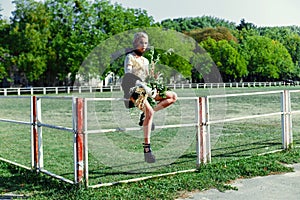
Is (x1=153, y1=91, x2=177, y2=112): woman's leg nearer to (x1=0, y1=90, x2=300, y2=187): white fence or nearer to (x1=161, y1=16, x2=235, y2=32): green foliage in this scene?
(x1=0, y1=90, x2=300, y2=187): white fence

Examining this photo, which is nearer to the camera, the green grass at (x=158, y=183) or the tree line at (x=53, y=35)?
the green grass at (x=158, y=183)

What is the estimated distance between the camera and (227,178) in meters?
5.09

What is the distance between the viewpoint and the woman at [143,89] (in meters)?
4.88

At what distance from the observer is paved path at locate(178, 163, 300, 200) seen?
4.43 meters

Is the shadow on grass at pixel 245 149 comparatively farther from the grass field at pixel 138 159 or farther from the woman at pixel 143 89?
the woman at pixel 143 89

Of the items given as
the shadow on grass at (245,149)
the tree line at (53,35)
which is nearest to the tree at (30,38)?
the tree line at (53,35)

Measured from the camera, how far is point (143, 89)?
488cm

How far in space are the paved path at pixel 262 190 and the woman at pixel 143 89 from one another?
1.11 m

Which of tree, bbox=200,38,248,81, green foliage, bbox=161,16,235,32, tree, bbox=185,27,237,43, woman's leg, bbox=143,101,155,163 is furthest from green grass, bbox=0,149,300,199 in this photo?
green foliage, bbox=161,16,235,32

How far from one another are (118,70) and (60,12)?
42.0 m

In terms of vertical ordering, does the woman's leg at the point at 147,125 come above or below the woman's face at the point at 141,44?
below

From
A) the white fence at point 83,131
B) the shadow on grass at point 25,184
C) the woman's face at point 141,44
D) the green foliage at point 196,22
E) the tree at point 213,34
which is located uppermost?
the green foliage at point 196,22

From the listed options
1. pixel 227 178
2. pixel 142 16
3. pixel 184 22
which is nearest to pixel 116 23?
pixel 142 16

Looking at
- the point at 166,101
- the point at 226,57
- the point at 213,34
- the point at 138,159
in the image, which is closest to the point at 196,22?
the point at 213,34
